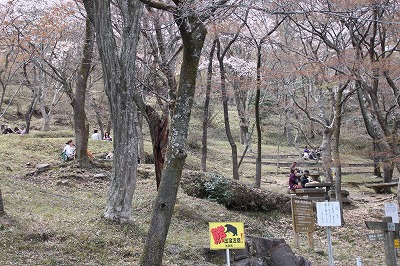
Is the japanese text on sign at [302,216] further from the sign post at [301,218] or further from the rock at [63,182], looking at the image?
the rock at [63,182]

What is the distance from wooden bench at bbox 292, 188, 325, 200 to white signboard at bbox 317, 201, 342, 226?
8015 millimetres

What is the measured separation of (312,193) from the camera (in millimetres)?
15781

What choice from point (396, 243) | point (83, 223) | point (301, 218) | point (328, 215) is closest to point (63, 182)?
point (83, 223)

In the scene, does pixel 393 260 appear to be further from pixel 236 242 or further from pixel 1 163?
pixel 1 163

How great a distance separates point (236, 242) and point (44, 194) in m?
6.57

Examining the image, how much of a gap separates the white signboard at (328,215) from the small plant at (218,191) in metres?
5.59

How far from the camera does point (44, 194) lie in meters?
10.9

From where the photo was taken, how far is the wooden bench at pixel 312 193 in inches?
614

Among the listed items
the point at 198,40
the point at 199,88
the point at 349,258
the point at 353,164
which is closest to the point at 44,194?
the point at 198,40

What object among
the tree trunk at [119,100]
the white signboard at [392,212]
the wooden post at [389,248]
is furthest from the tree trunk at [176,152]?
the white signboard at [392,212]

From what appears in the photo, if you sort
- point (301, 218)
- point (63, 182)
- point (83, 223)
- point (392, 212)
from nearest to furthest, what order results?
1. point (83, 223)
2. point (392, 212)
3. point (301, 218)
4. point (63, 182)

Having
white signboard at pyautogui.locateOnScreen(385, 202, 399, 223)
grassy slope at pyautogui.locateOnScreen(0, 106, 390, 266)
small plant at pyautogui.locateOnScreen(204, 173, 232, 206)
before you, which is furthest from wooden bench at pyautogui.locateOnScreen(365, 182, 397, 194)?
white signboard at pyautogui.locateOnScreen(385, 202, 399, 223)

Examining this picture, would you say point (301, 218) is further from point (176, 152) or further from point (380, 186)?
point (380, 186)

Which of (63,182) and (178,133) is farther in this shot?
(63,182)
